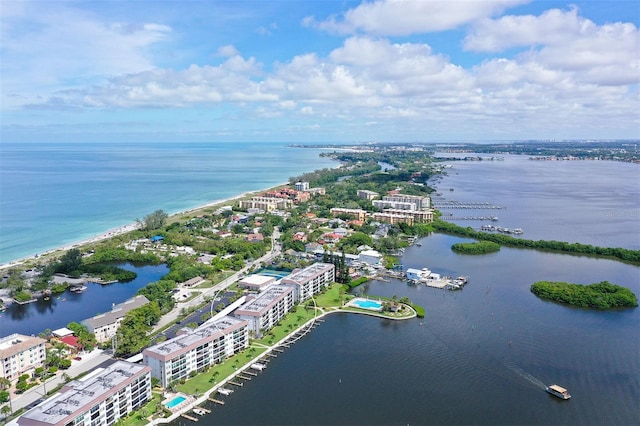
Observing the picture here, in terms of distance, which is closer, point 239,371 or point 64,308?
point 239,371

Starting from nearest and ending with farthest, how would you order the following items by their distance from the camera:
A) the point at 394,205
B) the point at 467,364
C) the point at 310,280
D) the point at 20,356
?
1. the point at 20,356
2. the point at 467,364
3. the point at 310,280
4. the point at 394,205

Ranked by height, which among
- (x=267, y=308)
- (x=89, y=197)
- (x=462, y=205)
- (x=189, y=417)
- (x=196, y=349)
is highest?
(x=462, y=205)

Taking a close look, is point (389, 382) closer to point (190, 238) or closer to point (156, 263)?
point (156, 263)

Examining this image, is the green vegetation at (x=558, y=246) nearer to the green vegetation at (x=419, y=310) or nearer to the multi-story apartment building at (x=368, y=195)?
the green vegetation at (x=419, y=310)

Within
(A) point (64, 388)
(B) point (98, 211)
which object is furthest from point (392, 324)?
(B) point (98, 211)

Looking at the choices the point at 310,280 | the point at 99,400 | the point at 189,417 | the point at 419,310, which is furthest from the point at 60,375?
Result: the point at 419,310

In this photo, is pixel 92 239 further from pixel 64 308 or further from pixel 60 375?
pixel 60 375

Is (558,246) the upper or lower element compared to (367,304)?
upper

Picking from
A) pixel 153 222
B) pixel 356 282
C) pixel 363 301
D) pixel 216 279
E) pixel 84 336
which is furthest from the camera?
pixel 153 222
